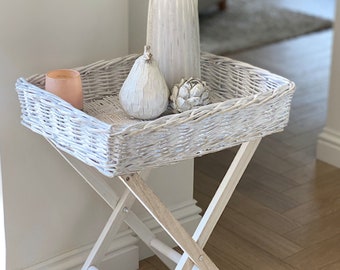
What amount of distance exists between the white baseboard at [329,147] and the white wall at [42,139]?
45.7 inches

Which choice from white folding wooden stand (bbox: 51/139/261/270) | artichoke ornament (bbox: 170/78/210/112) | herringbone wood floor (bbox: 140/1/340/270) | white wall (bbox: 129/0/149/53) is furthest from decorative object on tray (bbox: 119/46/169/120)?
herringbone wood floor (bbox: 140/1/340/270)

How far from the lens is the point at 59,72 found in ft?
5.83

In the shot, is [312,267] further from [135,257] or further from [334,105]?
[334,105]

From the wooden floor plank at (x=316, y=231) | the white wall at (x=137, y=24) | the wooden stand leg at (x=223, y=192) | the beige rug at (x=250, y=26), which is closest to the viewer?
the wooden stand leg at (x=223, y=192)

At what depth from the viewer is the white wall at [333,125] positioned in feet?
9.54

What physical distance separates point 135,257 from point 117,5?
740mm

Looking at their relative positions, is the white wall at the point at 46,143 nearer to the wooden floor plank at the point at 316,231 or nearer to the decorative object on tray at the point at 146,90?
the decorative object on tray at the point at 146,90

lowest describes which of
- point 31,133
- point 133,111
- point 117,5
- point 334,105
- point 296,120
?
point 296,120

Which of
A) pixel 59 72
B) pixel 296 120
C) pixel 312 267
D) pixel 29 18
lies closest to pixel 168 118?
pixel 59 72

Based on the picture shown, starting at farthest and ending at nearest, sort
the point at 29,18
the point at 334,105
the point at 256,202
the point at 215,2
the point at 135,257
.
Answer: the point at 215,2 → the point at 334,105 → the point at 256,202 → the point at 135,257 → the point at 29,18

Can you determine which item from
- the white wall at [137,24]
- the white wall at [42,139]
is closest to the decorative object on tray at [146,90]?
the white wall at [42,139]

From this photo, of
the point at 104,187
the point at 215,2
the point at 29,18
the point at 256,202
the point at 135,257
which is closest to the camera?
the point at 29,18

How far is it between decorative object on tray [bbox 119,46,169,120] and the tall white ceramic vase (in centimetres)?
9

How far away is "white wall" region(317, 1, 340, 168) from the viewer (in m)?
2.91
